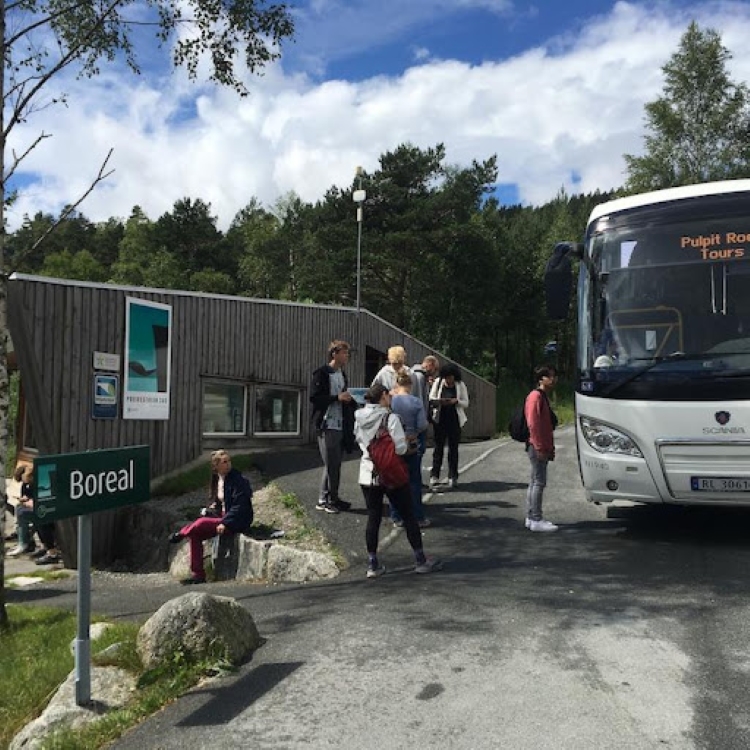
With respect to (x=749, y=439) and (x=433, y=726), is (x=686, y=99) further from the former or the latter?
(x=433, y=726)

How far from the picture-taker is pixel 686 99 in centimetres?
3134

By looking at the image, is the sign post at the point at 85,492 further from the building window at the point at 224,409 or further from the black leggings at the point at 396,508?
the building window at the point at 224,409

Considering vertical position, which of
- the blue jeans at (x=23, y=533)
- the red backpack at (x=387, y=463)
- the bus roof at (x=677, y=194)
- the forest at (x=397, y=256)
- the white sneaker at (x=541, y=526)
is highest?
the forest at (x=397, y=256)

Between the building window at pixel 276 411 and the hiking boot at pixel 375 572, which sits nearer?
the hiking boot at pixel 375 572

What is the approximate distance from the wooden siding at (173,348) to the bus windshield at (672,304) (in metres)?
7.51

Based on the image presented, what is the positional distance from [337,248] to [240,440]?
23.3m

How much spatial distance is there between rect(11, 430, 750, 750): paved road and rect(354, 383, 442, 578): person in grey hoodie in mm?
184

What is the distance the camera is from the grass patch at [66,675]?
375 centimetres

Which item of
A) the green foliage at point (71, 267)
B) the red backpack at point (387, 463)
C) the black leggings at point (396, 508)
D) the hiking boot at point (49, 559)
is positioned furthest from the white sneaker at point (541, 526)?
the green foliage at point (71, 267)

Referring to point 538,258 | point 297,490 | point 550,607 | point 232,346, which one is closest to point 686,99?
point 538,258

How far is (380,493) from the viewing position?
6352 mm

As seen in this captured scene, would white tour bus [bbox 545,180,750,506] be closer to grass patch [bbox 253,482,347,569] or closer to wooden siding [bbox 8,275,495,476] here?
grass patch [bbox 253,482,347,569]

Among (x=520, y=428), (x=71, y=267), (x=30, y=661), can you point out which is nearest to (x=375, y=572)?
(x=520, y=428)

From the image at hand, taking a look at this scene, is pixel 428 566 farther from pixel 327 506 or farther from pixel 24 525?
pixel 24 525
